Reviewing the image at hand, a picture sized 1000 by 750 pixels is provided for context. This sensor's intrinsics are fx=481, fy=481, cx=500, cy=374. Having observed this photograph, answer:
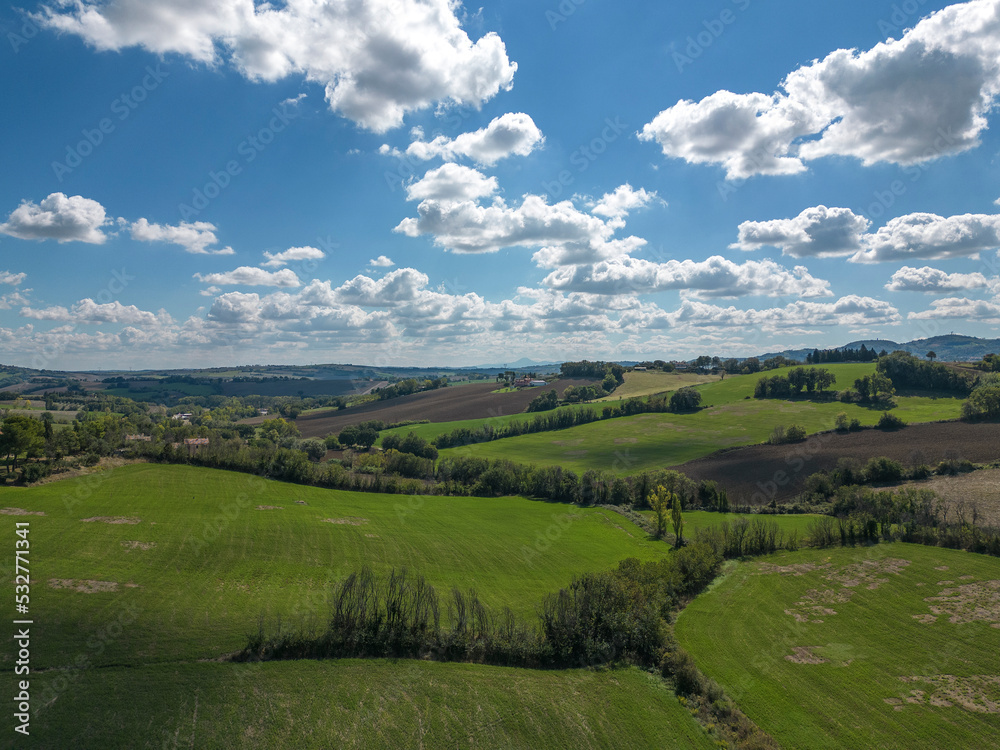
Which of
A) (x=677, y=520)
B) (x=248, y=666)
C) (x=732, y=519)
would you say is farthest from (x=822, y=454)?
(x=248, y=666)

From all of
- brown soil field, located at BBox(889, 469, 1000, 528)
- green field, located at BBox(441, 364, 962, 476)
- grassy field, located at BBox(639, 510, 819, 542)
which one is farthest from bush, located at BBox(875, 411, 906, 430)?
grassy field, located at BBox(639, 510, 819, 542)

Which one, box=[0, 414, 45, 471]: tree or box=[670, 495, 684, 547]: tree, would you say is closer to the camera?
box=[0, 414, 45, 471]: tree

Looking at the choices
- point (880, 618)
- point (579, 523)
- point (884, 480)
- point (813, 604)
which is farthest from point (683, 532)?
point (884, 480)

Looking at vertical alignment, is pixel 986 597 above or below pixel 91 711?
A: below

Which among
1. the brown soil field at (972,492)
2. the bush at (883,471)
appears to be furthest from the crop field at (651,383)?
the brown soil field at (972,492)

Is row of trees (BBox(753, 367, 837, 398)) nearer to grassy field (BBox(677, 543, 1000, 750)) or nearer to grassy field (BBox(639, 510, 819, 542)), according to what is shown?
grassy field (BBox(639, 510, 819, 542))

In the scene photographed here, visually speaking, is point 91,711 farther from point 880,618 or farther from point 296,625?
point 880,618

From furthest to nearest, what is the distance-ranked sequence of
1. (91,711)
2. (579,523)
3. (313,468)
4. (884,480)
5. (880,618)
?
(313,468), (884,480), (579,523), (880,618), (91,711)
